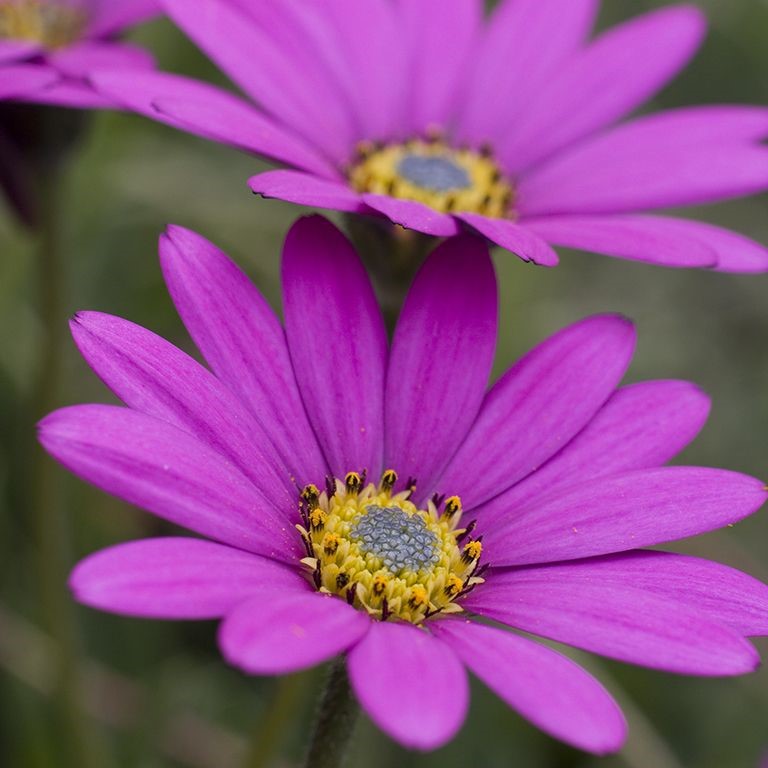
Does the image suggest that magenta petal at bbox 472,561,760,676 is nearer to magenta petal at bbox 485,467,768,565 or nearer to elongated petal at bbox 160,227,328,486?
magenta petal at bbox 485,467,768,565

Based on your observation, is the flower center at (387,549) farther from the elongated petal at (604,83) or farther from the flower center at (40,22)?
the flower center at (40,22)

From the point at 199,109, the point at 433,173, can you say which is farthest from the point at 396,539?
the point at 433,173

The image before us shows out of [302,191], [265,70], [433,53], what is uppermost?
[433,53]

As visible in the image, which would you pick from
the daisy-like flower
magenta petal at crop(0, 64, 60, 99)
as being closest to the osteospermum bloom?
the daisy-like flower

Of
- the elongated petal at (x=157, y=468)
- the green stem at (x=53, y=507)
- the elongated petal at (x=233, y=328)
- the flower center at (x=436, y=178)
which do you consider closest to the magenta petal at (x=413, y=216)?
the elongated petal at (x=233, y=328)

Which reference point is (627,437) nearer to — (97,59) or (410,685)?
(410,685)

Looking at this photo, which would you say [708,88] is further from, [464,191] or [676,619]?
[676,619]
